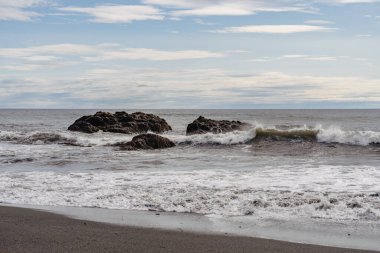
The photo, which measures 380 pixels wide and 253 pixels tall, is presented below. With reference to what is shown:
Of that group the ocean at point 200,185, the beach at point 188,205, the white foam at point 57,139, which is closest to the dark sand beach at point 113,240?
the beach at point 188,205

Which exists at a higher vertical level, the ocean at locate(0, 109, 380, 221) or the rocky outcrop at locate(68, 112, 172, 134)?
the rocky outcrop at locate(68, 112, 172, 134)

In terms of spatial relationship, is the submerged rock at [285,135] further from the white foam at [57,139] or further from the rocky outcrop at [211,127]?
the white foam at [57,139]

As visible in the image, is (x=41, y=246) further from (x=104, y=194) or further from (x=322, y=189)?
(x=322, y=189)

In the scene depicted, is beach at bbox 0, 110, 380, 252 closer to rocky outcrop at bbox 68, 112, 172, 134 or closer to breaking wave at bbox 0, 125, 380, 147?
breaking wave at bbox 0, 125, 380, 147

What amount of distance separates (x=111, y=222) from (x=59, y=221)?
0.82m

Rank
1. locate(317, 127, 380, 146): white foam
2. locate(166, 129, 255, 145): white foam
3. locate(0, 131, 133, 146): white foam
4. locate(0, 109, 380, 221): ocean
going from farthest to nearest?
locate(0, 131, 133, 146): white foam, locate(166, 129, 255, 145): white foam, locate(317, 127, 380, 146): white foam, locate(0, 109, 380, 221): ocean

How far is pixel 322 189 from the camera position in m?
10.1

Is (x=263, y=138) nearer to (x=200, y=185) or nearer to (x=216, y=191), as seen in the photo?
(x=200, y=185)

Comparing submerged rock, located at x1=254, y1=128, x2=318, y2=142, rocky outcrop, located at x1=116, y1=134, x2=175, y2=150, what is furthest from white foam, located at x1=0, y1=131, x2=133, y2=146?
submerged rock, located at x1=254, y1=128, x2=318, y2=142

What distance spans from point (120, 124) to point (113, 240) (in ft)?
98.9

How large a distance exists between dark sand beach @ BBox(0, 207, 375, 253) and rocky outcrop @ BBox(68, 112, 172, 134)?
1065 inches

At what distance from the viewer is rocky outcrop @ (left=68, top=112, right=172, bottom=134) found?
34.7m

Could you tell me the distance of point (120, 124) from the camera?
36.3 metres

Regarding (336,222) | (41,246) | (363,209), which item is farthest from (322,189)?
(41,246)
